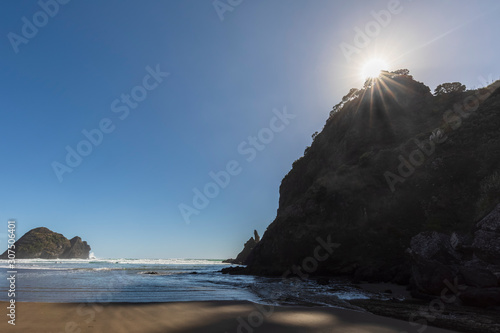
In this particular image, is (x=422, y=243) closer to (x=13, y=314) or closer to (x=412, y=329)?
(x=412, y=329)

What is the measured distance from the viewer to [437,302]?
44.4 feet

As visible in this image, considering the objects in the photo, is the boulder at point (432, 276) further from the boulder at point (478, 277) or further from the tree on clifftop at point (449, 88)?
the tree on clifftop at point (449, 88)

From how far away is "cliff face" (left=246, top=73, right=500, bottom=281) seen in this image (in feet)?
80.1

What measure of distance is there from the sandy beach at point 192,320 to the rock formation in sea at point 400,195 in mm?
8875

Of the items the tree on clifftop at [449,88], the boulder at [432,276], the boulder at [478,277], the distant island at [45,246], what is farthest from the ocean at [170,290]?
the distant island at [45,246]

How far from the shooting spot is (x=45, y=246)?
13412cm

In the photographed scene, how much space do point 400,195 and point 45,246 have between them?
169161 mm

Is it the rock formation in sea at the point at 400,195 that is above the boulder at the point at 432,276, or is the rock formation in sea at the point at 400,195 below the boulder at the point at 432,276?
above

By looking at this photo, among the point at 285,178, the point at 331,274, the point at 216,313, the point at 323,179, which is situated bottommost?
the point at 331,274

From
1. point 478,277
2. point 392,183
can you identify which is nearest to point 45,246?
point 392,183

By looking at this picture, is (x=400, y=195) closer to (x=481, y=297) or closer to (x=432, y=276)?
(x=432, y=276)

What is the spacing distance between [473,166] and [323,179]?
18.1 meters

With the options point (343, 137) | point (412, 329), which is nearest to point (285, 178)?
point (343, 137)

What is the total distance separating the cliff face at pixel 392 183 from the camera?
24406 millimetres
